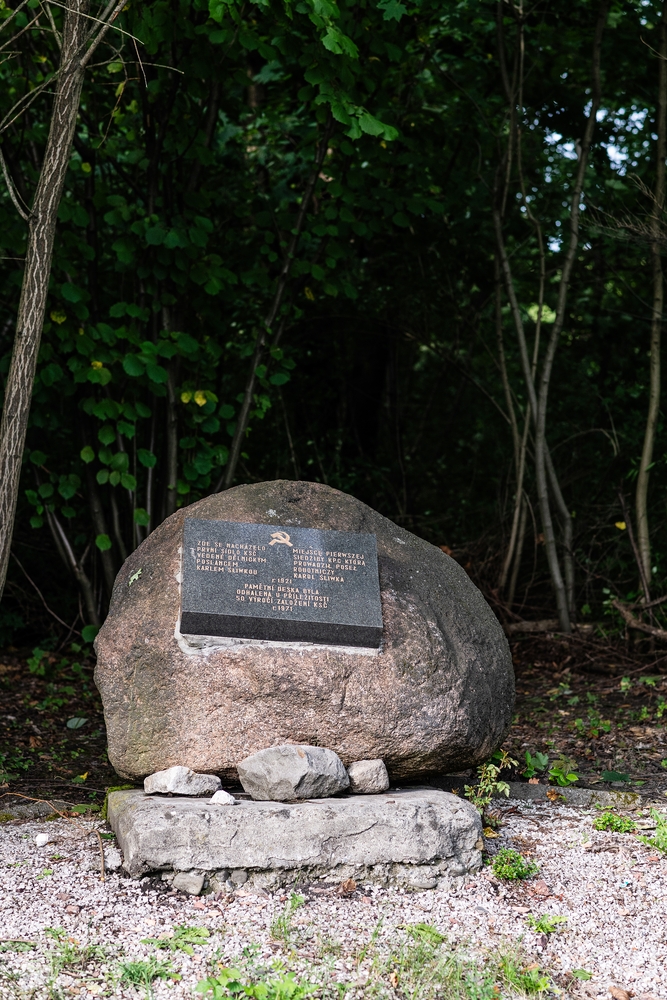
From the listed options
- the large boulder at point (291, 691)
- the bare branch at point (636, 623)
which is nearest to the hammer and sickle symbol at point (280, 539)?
the large boulder at point (291, 691)

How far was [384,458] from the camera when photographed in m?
9.35

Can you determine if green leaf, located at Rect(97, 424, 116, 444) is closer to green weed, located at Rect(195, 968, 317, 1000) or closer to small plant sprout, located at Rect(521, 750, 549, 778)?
small plant sprout, located at Rect(521, 750, 549, 778)

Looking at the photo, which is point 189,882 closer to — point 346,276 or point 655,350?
point 655,350

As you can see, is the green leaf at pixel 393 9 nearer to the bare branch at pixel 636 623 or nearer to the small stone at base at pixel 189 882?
the bare branch at pixel 636 623

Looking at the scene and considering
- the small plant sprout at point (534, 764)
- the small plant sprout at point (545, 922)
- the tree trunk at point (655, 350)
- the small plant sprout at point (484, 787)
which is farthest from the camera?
the tree trunk at point (655, 350)

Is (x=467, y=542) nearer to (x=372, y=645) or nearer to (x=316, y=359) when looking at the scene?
(x=316, y=359)

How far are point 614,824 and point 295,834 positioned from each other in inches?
58.6

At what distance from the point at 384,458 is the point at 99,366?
4.24 meters

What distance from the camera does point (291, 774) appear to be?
3539 millimetres

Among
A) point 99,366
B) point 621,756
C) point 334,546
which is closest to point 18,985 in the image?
point 334,546

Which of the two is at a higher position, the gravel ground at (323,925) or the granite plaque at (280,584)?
the granite plaque at (280,584)

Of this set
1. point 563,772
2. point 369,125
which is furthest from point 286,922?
point 369,125

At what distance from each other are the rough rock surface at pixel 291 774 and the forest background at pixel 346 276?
271cm

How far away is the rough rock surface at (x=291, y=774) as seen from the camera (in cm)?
353
